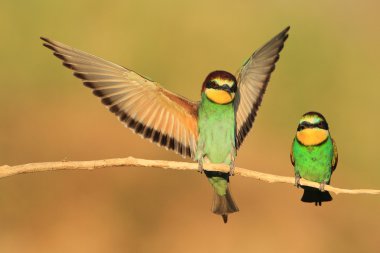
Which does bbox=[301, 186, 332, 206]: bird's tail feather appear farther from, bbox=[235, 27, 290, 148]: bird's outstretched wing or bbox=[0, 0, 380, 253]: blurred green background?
bbox=[0, 0, 380, 253]: blurred green background

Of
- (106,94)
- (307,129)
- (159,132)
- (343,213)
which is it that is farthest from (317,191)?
(343,213)

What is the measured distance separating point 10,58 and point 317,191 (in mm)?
4031

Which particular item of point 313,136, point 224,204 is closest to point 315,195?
point 313,136

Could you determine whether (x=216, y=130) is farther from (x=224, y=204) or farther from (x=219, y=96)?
(x=224, y=204)

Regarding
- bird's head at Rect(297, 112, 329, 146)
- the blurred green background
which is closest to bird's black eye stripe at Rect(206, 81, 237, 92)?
bird's head at Rect(297, 112, 329, 146)

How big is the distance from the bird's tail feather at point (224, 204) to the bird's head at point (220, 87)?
46 centimetres

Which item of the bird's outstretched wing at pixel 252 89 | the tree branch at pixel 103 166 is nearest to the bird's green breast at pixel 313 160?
the bird's outstretched wing at pixel 252 89

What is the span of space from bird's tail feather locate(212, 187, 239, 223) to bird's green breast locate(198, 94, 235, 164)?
0.22 metres

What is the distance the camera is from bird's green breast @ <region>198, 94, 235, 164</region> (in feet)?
12.6

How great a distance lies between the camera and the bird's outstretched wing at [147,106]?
3793 millimetres

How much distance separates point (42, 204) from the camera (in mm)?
6855

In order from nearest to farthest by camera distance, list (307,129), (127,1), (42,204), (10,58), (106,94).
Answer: (106,94) → (307,129) → (42,204) → (10,58) → (127,1)

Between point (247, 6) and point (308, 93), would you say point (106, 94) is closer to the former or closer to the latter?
point (308, 93)

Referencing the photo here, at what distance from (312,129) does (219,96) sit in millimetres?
578
